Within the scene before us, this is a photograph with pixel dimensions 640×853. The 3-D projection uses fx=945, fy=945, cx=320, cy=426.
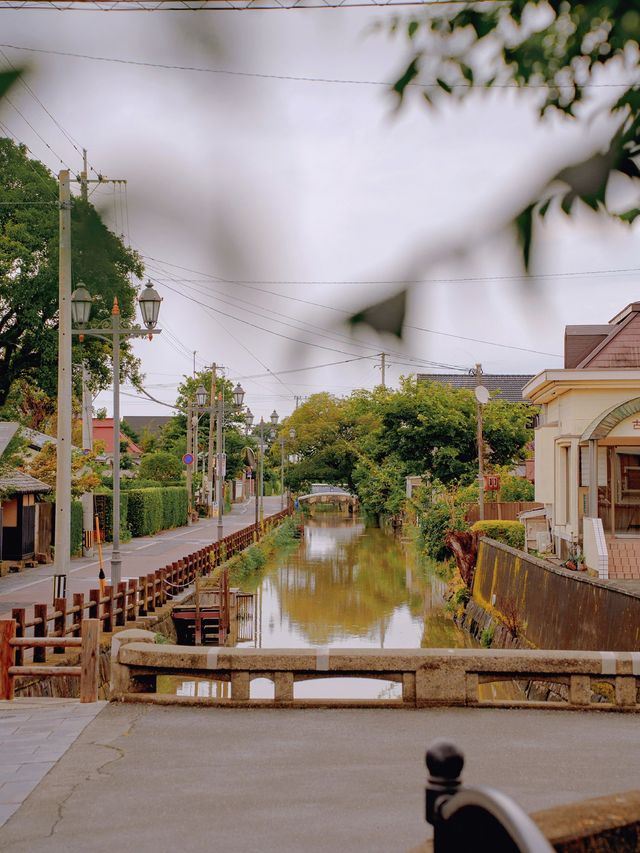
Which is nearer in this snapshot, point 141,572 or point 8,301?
point 8,301

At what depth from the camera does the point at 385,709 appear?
8.22 metres

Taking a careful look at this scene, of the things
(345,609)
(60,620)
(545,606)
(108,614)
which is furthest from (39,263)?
(345,609)

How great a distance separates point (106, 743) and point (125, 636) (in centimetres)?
164

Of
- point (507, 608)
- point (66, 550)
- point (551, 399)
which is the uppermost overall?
point (551, 399)

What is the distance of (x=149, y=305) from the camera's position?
115 centimetres

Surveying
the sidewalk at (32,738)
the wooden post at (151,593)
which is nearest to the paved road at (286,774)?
the sidewalk at (32,738)

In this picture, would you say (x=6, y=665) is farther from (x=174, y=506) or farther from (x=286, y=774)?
(x=174, y=506)

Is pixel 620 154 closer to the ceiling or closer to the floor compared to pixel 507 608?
closer to the ceiling

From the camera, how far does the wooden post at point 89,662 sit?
340 inches

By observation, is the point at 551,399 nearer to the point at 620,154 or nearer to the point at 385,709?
the point at 385,709

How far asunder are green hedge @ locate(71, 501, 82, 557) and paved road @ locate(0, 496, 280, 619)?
81 centimetres

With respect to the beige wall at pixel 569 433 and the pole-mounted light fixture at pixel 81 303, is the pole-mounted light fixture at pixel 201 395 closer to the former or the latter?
the pole-mounted light fixture at pixel 81 303

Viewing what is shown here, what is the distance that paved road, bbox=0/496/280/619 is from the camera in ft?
60.3

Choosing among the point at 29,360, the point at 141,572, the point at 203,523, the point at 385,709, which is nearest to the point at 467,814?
the point at 29,360
